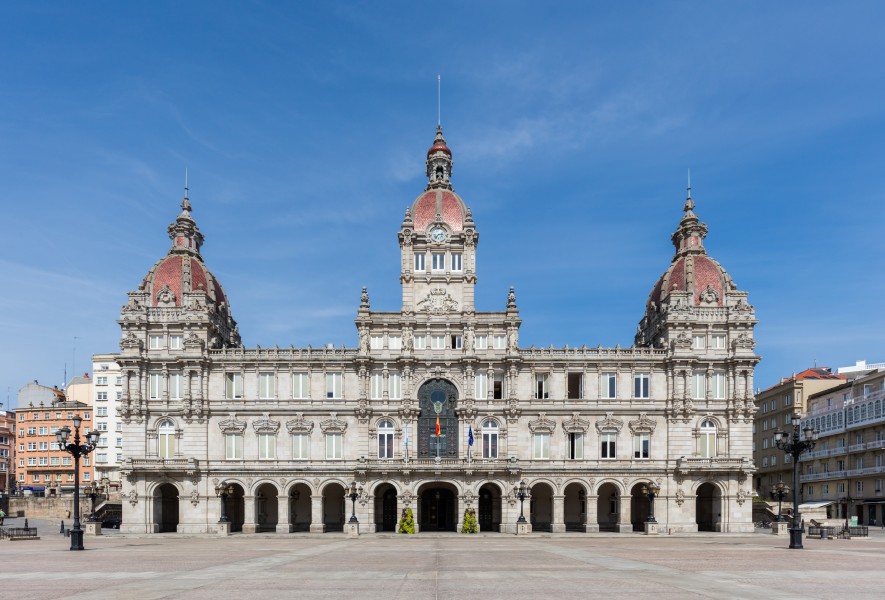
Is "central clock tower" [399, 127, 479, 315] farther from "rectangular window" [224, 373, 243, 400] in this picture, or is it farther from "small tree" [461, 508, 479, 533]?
"small tree" [461, 508, 479, 533]

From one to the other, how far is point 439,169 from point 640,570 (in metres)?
62.2

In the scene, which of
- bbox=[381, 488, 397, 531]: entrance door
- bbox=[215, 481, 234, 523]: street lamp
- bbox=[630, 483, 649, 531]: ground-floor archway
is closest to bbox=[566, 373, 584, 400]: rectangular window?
bbox=[630, 483, 649, 531]: ground-floor archway

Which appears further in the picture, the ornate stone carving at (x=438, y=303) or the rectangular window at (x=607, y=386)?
the ornate stone carving at (x=438, y=303)

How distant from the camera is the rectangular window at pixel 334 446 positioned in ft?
258

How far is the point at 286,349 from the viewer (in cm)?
7956

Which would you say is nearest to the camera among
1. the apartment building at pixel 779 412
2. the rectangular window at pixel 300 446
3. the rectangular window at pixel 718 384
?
the rectangular window at pixel 300 446

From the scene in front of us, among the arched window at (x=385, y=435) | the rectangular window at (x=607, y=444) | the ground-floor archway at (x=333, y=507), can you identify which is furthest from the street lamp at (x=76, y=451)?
the rectangular window at (x=607, y=444)

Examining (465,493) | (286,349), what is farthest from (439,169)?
(465,493)

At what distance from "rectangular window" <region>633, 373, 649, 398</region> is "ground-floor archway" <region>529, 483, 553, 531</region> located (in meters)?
13.2

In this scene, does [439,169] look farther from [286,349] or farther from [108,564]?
[108,564]

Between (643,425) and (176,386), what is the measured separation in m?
47.0

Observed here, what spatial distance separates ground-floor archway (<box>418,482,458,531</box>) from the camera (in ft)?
263

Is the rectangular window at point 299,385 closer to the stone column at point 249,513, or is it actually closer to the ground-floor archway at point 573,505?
the stone column at point 249,513

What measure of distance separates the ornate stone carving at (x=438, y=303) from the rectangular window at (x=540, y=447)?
605 inches
